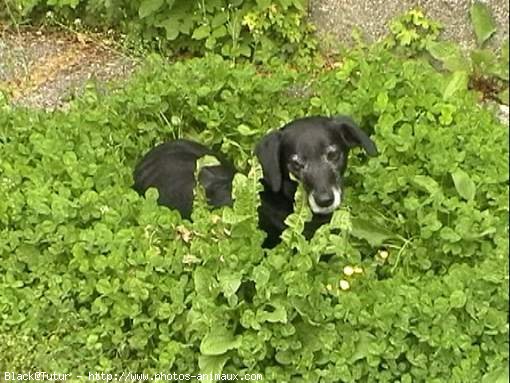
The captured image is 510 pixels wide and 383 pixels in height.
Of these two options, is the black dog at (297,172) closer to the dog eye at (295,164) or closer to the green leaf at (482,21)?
the dog eye at (295,164)

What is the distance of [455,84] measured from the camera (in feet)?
18.3

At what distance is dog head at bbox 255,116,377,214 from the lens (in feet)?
15.6

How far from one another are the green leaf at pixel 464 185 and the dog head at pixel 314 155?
1.20 ft

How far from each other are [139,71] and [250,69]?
100cm

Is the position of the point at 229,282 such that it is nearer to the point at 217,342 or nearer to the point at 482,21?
the point at 217,342

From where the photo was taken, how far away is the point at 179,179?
5320 millimetres

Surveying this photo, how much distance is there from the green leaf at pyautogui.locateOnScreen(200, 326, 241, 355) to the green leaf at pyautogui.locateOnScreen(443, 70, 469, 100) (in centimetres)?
185

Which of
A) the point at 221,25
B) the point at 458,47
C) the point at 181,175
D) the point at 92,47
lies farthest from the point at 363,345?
the point at 92,47

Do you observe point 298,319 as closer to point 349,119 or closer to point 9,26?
point 349,119

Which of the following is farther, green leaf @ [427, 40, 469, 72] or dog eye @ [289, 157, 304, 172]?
green leaf @ [427, 40, 469, 72]

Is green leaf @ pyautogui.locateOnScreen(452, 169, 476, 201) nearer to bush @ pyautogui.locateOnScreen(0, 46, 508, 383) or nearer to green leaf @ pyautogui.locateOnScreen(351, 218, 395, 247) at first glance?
bush @ pyautogui.locateOnScreen(0, 46, 508, 383)

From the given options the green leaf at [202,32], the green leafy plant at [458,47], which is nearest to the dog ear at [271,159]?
the green leafy plant at [458,47]

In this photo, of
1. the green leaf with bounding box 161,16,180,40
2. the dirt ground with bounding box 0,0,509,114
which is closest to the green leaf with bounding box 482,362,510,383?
the dirt ground with bounding box 0,0,509,114

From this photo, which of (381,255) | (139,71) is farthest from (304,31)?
Result: (381,255)
